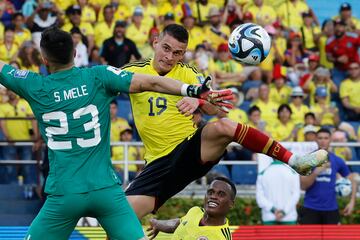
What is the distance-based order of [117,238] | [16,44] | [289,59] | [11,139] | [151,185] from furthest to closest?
[289,59] → [16,44] → [11,139] → [151,185] → [117,238]

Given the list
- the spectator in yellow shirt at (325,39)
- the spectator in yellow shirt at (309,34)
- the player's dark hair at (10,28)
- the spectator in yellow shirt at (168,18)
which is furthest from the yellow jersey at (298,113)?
the player's dark hair at (10,28)

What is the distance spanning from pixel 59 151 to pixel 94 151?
287 mm

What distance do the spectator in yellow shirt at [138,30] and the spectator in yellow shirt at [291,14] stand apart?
113 inches

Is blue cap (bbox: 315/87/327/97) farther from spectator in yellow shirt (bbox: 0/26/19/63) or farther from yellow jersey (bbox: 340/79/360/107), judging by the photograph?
spectator in yellow shirt (bbox: 0/26/19/63)

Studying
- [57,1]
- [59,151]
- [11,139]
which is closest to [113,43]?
[57,1]

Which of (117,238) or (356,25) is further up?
(356,25)

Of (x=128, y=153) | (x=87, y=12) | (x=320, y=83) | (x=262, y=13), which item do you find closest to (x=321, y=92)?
(x=320, y=83)

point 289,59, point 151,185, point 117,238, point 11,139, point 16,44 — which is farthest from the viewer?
point 289,59

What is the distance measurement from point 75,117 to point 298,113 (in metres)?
9.95

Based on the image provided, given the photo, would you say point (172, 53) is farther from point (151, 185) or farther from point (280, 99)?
point (280, 99)

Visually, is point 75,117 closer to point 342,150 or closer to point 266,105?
point 266,105

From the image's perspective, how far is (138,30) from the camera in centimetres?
1880

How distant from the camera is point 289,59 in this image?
757 inches

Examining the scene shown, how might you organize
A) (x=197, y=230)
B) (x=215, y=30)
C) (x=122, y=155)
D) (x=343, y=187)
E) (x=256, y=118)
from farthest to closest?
(x=215, y=30)
(x=256, y=118)
(x=122, y=155)
(x=343, y=187)
(x=197, y=230)
